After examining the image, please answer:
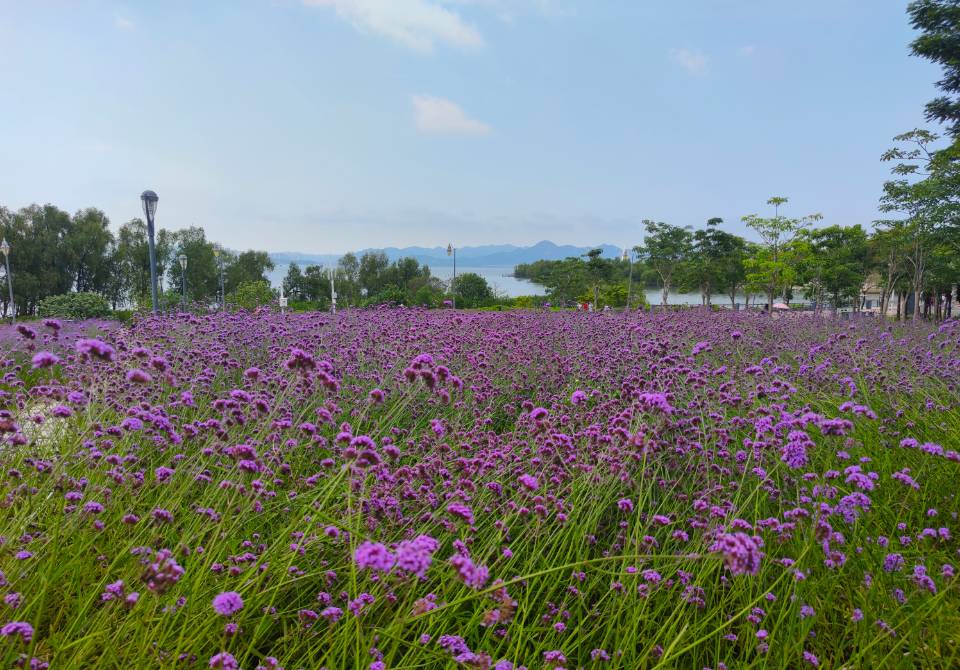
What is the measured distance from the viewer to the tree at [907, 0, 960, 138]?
1928cm

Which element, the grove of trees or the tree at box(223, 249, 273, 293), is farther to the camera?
the tree at box(223, 249, 273, 293)

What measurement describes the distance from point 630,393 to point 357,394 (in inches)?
108

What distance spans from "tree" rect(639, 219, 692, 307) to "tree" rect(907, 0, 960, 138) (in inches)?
1242

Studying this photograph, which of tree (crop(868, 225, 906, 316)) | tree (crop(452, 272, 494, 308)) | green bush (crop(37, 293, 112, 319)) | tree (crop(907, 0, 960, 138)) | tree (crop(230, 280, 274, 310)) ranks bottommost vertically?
green bush (crop(37, 293, 112, 319))

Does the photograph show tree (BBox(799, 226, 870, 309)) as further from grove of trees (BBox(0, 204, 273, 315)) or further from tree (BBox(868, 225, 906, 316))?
grove of trees (BBox(0, 204, 273, 315))

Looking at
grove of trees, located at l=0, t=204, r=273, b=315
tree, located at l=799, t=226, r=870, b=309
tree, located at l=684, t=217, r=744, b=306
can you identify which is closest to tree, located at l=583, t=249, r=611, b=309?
tree, located at l=684, t=217, r=744, b=306

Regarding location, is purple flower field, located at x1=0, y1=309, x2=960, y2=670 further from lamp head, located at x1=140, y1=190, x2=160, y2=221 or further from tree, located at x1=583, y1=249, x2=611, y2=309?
tree, located at x1=583, y1=249, x2=611, y2=309

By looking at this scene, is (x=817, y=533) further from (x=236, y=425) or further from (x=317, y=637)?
(x=236, y=425)

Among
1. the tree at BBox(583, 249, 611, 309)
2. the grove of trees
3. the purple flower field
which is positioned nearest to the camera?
the purple flower field

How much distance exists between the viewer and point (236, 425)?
A: 2760mm

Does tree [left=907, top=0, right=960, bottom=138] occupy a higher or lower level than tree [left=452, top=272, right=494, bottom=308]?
higher

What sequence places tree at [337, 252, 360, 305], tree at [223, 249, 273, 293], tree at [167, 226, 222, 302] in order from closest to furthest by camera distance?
1. tree at [167, 226, 222, 302]
2. tree at [223, 249, 273, 293]
3. tree at [337, 252, 360, 305]

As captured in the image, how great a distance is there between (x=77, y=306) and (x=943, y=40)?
37.6 metres

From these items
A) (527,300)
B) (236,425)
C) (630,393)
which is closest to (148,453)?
(236,425)
